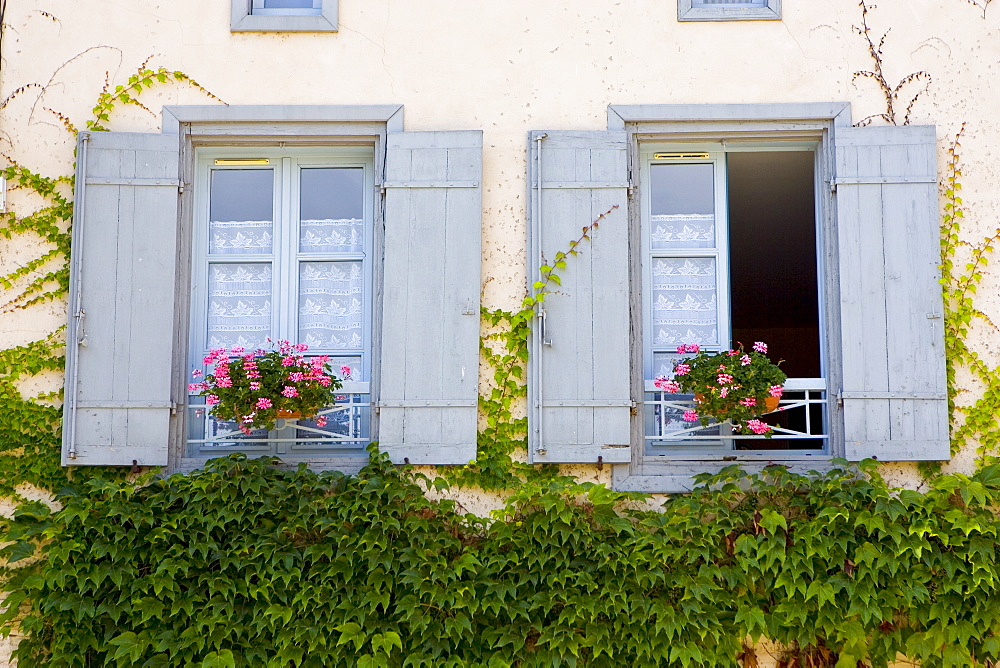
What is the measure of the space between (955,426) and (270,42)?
355 centimetres

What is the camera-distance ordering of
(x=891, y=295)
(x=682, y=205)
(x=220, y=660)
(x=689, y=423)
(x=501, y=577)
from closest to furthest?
1. (x=220, y=660)
2. (x=501, y=577)
3. (x=891, y=295)
4. (x=689, y=423)
5. (x=682, y=205)

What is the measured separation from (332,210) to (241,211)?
0.43m

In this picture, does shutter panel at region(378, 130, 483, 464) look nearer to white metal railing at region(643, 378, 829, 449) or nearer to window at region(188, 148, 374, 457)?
window at region(188, 148, 374, 457)

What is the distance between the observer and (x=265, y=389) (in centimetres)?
427

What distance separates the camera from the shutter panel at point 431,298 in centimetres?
440

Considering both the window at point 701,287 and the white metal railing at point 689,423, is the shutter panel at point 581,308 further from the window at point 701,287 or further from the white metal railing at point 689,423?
the white metal railing at point 689,423

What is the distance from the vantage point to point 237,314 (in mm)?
4703

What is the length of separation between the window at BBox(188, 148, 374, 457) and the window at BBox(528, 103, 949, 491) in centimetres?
85

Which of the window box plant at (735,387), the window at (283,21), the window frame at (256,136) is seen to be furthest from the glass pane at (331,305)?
the window box plant at (735,387)

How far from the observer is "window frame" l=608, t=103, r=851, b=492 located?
4.47 meters

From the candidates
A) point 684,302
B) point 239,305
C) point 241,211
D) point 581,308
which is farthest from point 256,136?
point 684,302

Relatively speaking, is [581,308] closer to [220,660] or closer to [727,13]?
[727,13]

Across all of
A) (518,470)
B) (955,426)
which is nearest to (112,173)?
(518,470)

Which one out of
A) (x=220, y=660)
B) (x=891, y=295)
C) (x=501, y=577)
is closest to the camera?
(x=220, y=660)
